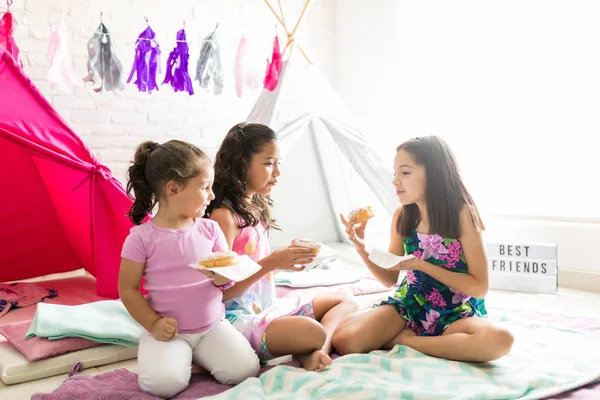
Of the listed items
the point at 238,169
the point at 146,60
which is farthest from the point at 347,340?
the point at 146,60

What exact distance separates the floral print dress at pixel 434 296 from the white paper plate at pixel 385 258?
13 cm

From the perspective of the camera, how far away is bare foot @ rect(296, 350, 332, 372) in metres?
1.65

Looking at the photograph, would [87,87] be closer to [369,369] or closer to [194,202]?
[194,202]

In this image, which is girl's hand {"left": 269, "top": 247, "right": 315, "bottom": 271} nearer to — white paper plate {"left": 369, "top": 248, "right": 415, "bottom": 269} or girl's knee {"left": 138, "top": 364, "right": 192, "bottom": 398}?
white paper plate {"left": 369, "top": 248, "right": 415, "bottom": 269}

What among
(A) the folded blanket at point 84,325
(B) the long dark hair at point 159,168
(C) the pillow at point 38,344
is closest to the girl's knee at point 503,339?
(B) the long dark hair at point 159,168

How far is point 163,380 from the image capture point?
1.53 metres

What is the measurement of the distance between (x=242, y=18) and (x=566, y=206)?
224cm

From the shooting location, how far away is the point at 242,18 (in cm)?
389

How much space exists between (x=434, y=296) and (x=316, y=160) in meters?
1.83

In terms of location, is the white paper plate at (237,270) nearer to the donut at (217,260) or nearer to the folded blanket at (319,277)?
the donut at (217,260)

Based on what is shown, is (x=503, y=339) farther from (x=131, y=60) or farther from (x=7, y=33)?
(x=131, y=60)

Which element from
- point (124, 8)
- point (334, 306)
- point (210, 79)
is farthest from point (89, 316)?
point (124, 8)

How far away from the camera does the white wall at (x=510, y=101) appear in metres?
2.81

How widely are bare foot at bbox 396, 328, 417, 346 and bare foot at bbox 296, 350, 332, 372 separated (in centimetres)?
26
